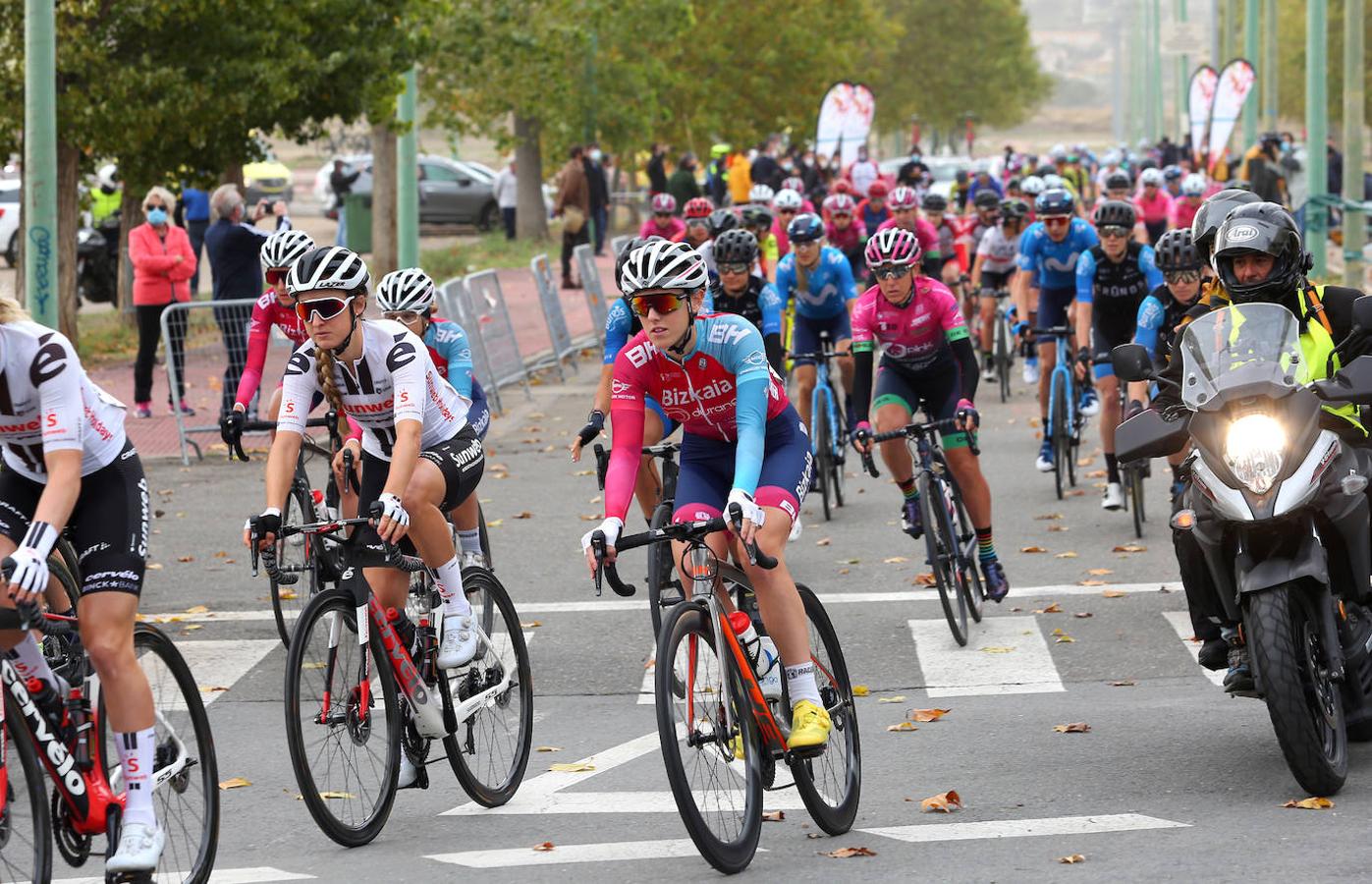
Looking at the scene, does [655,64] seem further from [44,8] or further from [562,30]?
[44,8]

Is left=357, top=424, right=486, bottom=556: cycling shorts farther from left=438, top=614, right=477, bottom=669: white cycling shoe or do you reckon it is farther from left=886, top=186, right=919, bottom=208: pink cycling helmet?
left=886, top=186, right=919, bottom=208: pink cycling helmet

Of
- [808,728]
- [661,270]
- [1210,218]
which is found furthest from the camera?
[1210,218]

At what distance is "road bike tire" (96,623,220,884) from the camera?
6.27 metres

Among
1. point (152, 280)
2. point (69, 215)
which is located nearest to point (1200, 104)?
point (69, 215)

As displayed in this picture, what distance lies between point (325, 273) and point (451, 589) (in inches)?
47.0

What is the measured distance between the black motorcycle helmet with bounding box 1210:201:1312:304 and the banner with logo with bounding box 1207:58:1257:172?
1274 inches

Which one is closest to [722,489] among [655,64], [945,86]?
[655,64]

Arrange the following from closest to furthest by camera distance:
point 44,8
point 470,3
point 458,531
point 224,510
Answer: point 458,531, point 44,8, point 224,510, point 470,3

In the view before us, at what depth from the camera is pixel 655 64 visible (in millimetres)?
44531

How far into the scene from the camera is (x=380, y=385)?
7.62 meters

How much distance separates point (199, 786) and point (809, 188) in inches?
1415

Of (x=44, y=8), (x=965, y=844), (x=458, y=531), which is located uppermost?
(x=44, y=8)

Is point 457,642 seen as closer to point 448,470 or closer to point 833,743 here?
point 448,470

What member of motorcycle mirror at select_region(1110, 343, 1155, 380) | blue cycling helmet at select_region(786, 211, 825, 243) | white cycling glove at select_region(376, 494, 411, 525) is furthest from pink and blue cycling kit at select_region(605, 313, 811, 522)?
blue cycling helmet at select_region(786, 211, 825, 243)
